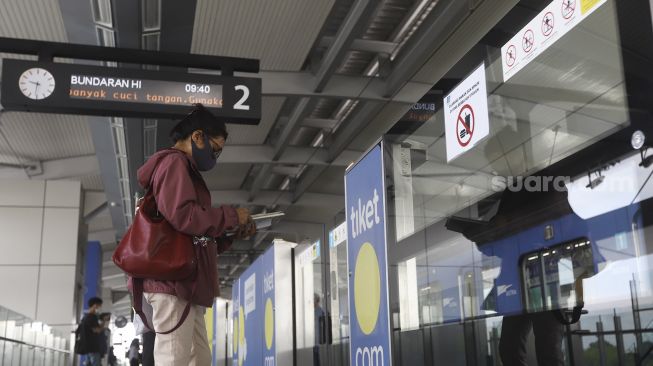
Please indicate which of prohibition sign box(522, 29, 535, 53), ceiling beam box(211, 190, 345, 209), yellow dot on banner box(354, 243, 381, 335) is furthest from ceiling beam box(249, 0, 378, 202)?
prohibition sign box(522, 29, 535, 53)

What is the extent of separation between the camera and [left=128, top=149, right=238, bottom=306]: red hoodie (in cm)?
222

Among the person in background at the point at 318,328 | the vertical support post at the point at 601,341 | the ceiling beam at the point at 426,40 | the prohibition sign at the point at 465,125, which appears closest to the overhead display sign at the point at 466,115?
the prohibition sign at the point at 465,125

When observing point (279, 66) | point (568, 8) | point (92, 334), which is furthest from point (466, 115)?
point (92, 334)

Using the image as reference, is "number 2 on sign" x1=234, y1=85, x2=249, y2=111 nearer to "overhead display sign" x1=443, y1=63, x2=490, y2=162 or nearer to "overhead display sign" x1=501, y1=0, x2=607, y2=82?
"overhead display sign" x1=443, y1=63, x2=490, y2=162

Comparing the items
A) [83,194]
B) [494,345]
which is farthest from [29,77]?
[83,194]

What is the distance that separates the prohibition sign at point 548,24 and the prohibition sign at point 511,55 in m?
0.15

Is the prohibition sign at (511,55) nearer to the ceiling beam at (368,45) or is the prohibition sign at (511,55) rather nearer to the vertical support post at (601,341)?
the vertical support post at (601,341)

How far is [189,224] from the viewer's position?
7.25ft

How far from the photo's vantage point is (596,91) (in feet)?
5.63

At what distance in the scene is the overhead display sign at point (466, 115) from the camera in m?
2.22

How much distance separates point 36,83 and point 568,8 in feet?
16.4

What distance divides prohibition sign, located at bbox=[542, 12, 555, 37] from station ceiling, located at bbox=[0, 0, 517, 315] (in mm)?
2414

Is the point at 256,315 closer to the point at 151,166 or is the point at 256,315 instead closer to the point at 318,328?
the point at 318,328

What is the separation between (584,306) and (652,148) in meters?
0.49
